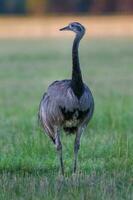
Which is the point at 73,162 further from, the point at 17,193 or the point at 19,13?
the point at 19,13

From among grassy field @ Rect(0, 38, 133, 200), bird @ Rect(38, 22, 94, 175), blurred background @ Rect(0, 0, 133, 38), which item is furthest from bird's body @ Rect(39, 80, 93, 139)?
blurred background @ Rect(0, 0, 133, 38)

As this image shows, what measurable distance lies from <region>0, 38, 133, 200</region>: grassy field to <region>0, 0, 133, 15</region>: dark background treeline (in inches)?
1554

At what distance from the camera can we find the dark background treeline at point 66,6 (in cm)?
6769

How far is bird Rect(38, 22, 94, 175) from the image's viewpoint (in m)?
10.3

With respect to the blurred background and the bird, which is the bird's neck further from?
the blurred background

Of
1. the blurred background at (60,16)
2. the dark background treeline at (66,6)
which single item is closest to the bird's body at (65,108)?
the blurred background at (60,16)

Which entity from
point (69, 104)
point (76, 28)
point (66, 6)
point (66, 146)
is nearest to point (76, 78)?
point (69, 104)

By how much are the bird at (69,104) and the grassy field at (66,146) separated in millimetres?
502

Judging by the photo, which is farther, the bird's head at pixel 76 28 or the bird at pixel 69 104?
the bird's head at pixel 76 28

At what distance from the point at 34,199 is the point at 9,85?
14804 millimetres

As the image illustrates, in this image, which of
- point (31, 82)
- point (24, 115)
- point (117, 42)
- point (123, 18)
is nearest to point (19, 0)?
point (123, 18)

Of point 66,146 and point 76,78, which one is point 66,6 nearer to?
point 66,146

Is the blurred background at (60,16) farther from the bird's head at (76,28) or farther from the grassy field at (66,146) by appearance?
the bird's head at (76,28)

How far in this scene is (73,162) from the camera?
11.1 m
